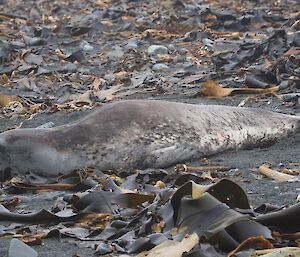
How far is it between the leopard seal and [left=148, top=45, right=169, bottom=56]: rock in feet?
13.7

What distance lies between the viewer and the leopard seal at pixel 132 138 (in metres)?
4.07

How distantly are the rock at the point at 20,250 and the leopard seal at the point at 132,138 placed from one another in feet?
4.89

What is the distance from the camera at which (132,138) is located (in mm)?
4242

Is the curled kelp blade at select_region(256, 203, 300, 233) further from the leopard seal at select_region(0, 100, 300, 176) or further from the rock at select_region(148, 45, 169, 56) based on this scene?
the rock at select_region(148, 45, 169, 56)

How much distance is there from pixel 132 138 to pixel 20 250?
1.75 m

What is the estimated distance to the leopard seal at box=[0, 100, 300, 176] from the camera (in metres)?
4.07

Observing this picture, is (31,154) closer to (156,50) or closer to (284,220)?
(284,220)

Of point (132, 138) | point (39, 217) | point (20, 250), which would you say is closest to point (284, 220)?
point (20, 250)

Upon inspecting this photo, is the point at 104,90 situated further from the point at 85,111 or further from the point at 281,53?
the point at 281,53

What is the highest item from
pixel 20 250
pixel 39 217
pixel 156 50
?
pixel 20 250

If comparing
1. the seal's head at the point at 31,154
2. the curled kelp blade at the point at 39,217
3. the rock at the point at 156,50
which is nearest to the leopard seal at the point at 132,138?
the seal's head at the point at 31,154

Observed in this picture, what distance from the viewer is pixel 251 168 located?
405 centimetres

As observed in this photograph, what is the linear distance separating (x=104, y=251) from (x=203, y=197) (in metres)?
0.39

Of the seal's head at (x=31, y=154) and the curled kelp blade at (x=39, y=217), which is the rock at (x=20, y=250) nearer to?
the curled kelp blade at (x=39, y=217)
